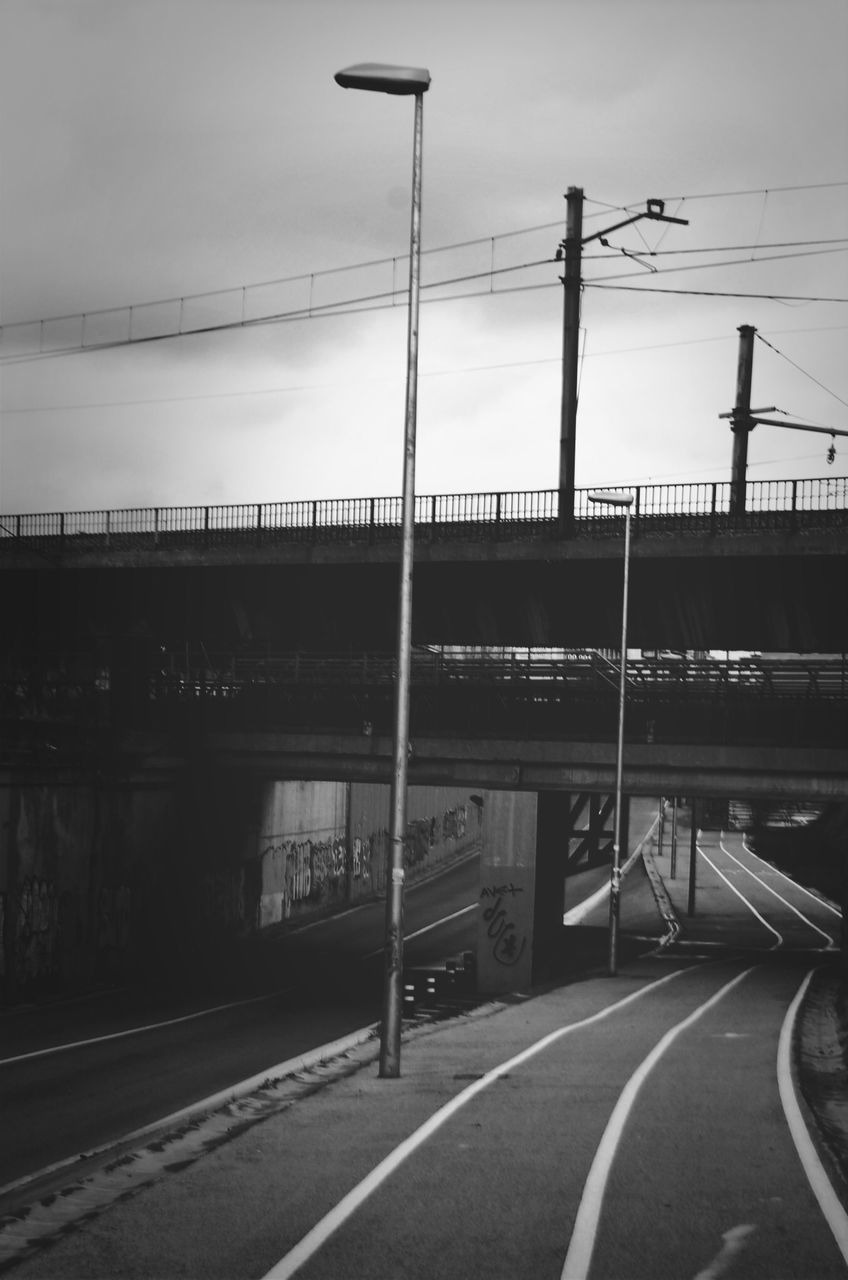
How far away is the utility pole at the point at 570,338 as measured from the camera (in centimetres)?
3734

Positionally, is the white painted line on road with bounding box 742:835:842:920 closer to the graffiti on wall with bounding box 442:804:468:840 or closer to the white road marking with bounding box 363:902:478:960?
the white road marking with bounding box 363:902:478:960

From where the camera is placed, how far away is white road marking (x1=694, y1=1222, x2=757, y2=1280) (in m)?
8.21

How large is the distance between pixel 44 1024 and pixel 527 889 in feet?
50.4

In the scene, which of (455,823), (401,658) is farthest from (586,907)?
(401,658)

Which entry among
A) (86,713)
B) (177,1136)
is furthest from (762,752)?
(177,1136)

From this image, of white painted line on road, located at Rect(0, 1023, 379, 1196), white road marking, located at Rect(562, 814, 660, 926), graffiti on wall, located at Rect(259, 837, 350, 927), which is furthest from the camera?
white road marking, located at Rect(562, 814, 660, 926)

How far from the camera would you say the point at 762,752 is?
3425 cm

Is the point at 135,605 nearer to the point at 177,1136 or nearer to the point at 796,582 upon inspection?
the point at 796,582

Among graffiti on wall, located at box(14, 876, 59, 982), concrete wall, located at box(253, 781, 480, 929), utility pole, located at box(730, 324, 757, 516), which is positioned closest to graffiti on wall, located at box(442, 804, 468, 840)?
concrete wall, located at box(253, 781, 480, 929)

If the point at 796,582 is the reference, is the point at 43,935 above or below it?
below

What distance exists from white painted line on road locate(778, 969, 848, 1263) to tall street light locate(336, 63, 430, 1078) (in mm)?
4629

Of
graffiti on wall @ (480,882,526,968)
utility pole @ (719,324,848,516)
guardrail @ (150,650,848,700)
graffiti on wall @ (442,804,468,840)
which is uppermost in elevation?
utility pole @ (719,324,848,516)

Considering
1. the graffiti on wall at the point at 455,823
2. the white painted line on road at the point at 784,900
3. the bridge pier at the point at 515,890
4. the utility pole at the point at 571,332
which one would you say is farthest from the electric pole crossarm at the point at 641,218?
the graffiti on wall at the point at 455,823

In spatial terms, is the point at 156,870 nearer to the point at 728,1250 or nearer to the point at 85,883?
the point at 85,883
